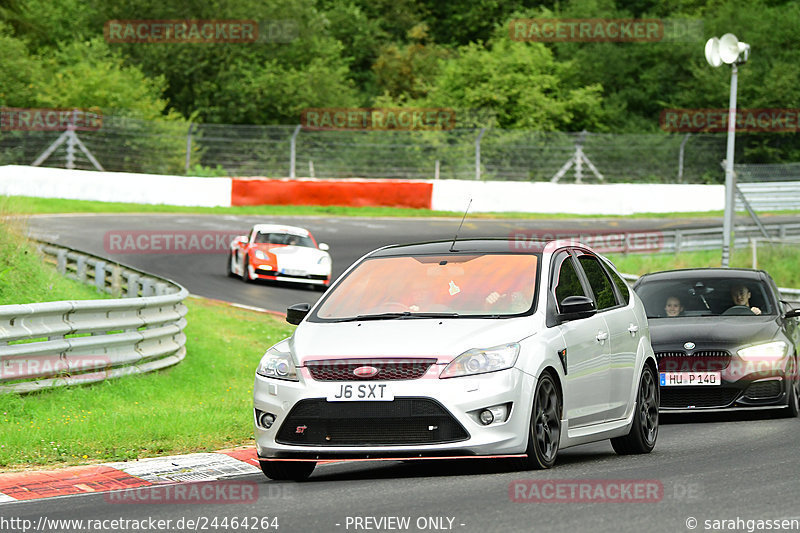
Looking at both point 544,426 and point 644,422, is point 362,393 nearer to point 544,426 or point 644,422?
point 544,426

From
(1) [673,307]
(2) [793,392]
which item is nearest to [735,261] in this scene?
(1) [673,307]

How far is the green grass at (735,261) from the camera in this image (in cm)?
2950

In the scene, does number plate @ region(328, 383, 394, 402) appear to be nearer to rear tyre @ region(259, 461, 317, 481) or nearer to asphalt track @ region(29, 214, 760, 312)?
rear tyre @ region(259, 461, 317, 481)

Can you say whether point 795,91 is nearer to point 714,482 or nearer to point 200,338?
point 200,338

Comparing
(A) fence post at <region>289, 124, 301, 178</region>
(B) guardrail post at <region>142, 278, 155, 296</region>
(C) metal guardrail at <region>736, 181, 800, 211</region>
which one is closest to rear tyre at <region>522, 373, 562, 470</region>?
(B) guardrail post at <region>142, 278, 155, 296</region>

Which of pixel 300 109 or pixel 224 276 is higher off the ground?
pixel 300 109

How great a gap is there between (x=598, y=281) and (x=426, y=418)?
2613 millimetres

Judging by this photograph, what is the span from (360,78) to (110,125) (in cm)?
3153

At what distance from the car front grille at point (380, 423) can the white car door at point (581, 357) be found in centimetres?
113

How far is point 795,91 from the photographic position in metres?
58.7

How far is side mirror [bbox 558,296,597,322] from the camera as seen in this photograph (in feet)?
28.9

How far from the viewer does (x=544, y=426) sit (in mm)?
8492

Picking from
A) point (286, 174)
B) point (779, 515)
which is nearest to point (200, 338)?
point (779, 515)

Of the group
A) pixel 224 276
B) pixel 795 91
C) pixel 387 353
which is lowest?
pixel 224 276
